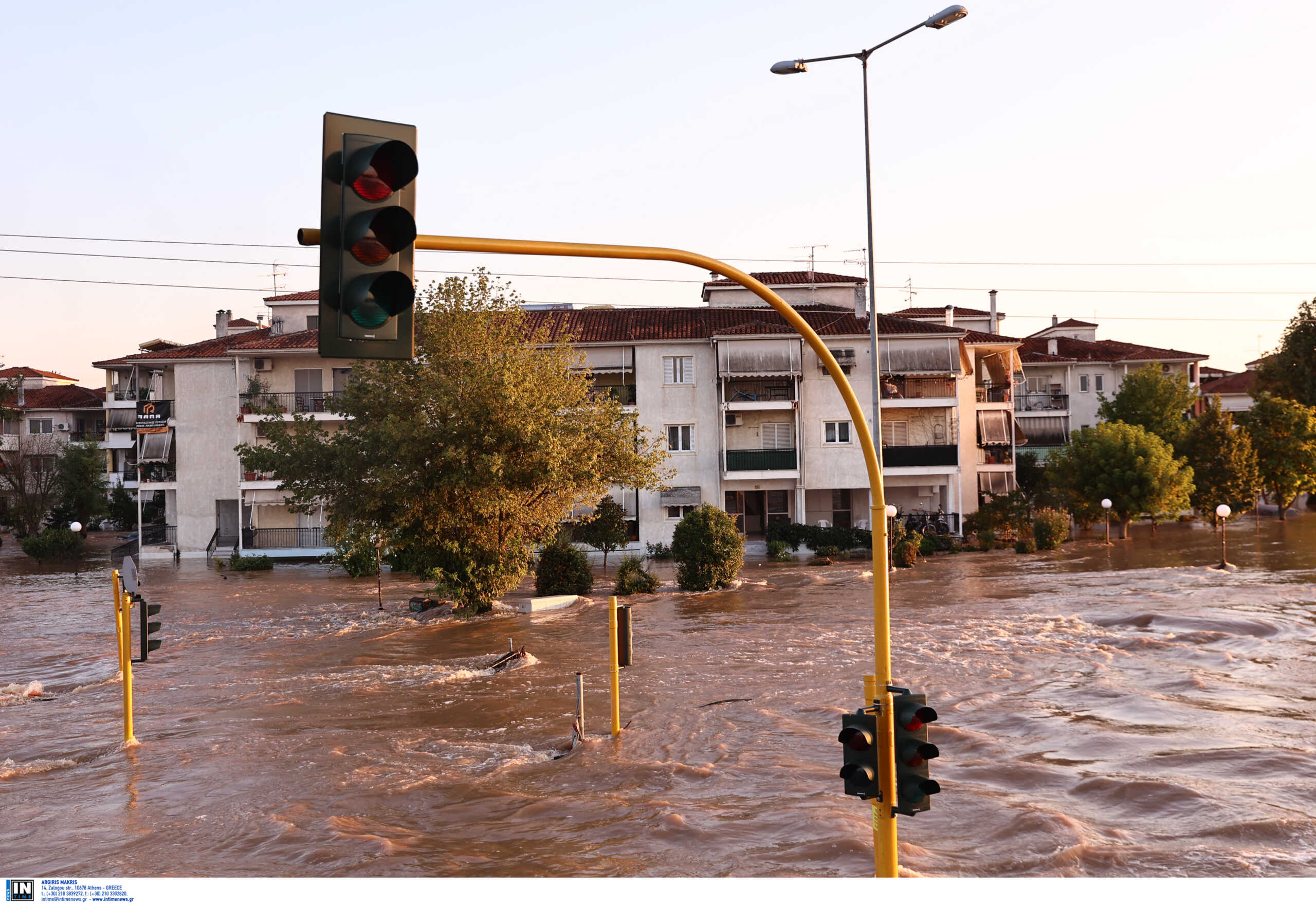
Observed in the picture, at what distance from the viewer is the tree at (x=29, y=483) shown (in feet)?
200

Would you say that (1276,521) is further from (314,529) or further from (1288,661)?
(314,529)

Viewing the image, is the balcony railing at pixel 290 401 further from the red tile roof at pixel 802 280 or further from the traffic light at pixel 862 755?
the traffic light at pixel 862 755

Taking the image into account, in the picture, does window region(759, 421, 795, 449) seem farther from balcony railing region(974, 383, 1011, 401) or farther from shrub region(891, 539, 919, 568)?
balcony railing region(974, 383, 1011, 401)

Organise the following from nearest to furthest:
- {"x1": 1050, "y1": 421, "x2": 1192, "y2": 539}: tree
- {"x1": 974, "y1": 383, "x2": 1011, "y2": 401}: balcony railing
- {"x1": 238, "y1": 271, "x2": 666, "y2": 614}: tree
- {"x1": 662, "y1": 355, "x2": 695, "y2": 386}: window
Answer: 1. {"x1": 238, "y1": 271, "x2": 666, "y2": 614}: tree
2. {"x1": 1050, "y1": 421, "x2": 1192, "y2": 539}: tree
3. {"x1": 662, "y1": 355, "x2": 695, "y2": 386}: window
4. {"x1": 974, "y1": 383, "x2": 1011, "y2": 401}: balcony railing

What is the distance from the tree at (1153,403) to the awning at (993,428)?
33.8ft

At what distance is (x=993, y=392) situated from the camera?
53781 millimetres

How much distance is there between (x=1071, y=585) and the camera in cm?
3284

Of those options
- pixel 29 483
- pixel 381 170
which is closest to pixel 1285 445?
pixel 381 170

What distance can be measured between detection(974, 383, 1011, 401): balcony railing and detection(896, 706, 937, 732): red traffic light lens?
48.7 meters

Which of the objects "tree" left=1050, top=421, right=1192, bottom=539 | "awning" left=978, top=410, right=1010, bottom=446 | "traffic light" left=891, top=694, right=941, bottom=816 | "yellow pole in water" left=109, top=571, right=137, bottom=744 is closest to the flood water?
"yellow pole in water" left=109, top=571, right=137, bottom=744

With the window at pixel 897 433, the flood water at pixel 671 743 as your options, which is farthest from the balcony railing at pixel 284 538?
the window at pixel 897 433

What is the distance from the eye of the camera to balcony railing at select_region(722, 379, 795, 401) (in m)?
46.3

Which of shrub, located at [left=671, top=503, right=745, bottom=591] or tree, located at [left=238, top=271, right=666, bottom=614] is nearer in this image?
tree, located at [left=238, top=271, right=666, bottom=614]

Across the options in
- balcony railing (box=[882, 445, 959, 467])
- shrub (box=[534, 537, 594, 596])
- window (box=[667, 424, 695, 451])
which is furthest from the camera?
window (box=[667, 424, 695, 451])
